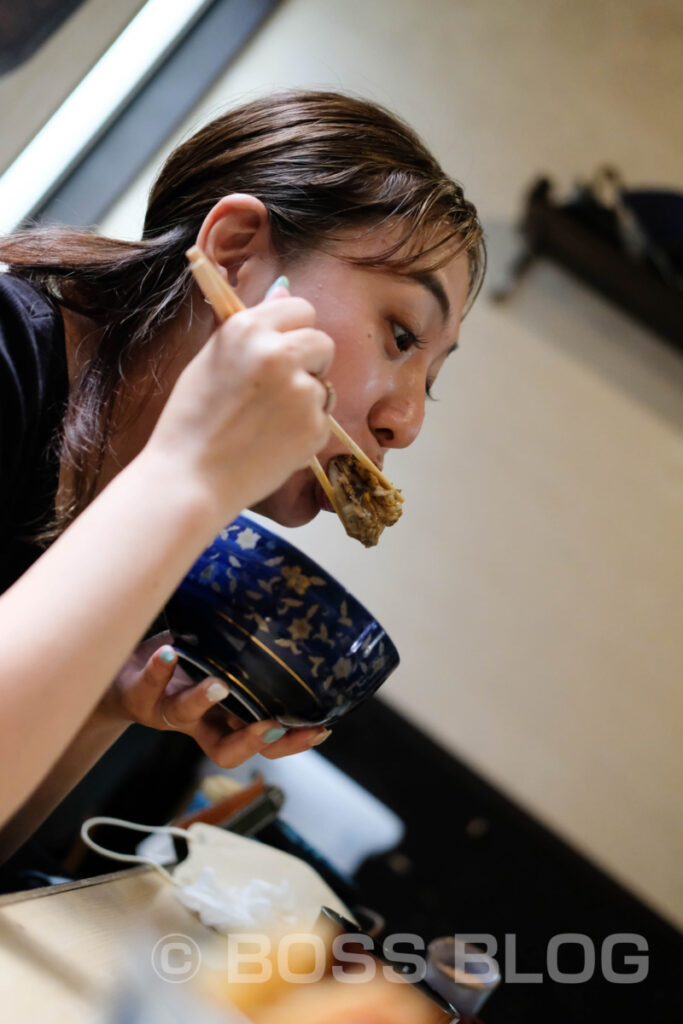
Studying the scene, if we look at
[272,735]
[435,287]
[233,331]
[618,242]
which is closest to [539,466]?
[618,242]

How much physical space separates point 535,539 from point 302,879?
816mm

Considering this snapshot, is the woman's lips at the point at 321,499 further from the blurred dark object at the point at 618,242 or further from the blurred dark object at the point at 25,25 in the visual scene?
the blurred dark object at the point at 618,242

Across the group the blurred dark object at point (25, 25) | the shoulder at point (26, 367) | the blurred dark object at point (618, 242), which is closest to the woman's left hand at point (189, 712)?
the shoulder at point (26, 367)

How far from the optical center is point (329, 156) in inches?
32.5

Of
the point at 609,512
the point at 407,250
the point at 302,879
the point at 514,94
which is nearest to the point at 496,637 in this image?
the point at 609,512

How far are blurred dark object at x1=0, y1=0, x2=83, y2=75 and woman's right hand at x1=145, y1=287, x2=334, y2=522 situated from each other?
93 centimetres

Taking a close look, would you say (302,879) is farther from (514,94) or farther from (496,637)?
(514,94)

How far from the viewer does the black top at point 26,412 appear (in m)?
0.75

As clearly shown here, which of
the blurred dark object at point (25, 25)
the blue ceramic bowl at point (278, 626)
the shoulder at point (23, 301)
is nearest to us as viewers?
the blue ceramic bowl at point (278, 626)

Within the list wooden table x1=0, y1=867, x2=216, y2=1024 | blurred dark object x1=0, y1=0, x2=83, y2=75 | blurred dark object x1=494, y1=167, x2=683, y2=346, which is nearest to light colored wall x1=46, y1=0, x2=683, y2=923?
blurred dark object x1=494, y1=167, x2=683, y2=346

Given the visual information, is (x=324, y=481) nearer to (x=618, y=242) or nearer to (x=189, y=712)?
(x=189, y=712)

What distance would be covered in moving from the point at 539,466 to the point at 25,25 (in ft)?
3.60

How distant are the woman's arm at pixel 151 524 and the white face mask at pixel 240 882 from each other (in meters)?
0.40

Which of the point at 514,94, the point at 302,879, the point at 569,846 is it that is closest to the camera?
the point at 302,879
